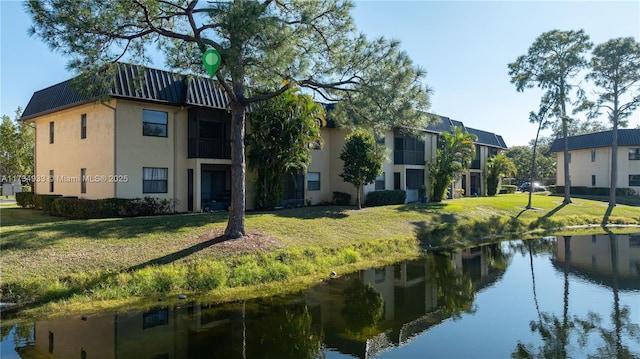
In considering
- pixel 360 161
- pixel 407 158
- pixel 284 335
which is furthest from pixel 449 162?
pixel 284 335

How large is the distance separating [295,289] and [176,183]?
439 inches

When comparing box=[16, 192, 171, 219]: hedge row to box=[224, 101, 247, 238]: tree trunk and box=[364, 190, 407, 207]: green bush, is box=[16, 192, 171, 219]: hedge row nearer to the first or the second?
box=[224, 101, 247, 238]: tree trunk

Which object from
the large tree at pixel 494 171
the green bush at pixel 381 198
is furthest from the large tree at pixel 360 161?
the large tree at pixel 494 171

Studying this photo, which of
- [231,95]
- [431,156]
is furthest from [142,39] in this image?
[431,156]

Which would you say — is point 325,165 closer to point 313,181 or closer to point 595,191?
point 313,181

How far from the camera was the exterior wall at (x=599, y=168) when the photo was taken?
42.4m

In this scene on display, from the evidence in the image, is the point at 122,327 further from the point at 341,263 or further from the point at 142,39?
the point at 142,39

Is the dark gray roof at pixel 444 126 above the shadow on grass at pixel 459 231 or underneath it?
above

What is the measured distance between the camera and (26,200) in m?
23.8

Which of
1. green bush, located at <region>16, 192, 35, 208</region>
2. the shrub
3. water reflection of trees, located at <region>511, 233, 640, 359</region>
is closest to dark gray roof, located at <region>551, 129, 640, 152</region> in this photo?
the shrub

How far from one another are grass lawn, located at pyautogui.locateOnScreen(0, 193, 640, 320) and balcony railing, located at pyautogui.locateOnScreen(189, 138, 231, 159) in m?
4.30

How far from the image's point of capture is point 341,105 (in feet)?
50.4

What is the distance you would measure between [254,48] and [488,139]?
37.0m

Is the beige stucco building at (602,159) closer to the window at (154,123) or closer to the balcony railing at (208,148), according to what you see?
the balcony railing at (208,148)
